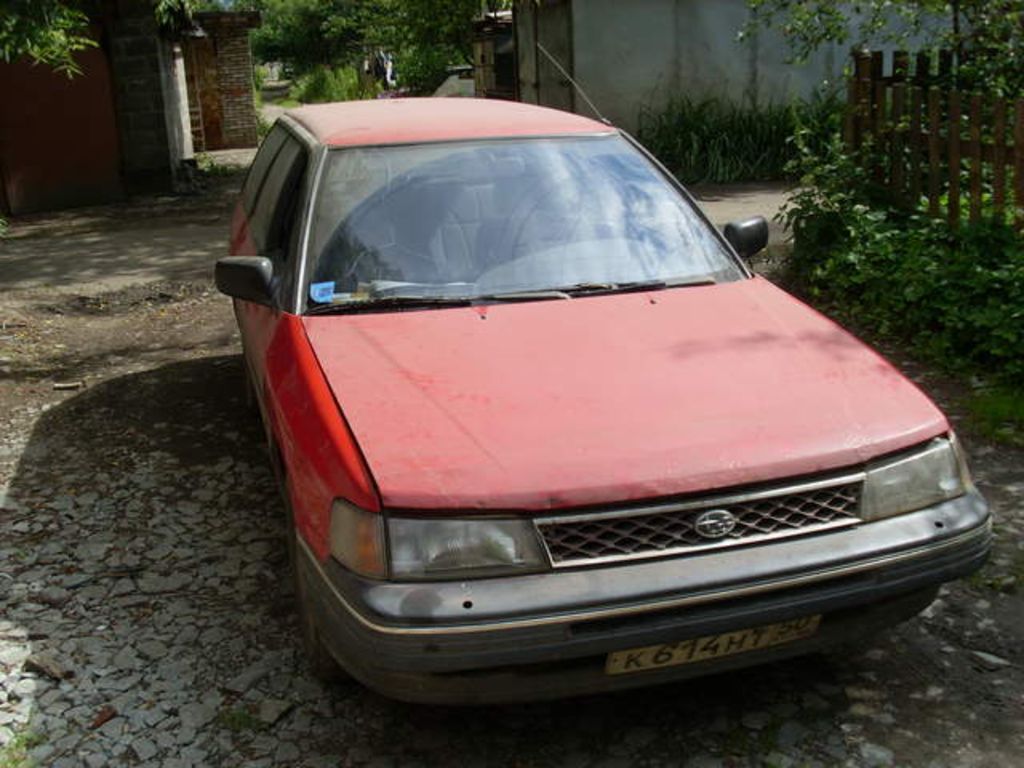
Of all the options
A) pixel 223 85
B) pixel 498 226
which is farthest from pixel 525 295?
pixel 223 85

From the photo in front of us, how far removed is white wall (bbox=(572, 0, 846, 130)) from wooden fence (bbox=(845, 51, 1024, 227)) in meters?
6.76

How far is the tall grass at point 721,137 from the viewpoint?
14367 mm

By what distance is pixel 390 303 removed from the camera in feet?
12.6

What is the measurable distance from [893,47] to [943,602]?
12583 mm

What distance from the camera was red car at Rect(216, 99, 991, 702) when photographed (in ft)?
9.02

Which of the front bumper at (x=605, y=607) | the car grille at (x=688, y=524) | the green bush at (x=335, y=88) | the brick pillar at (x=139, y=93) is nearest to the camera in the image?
the front bumper at (x=605, y=607)

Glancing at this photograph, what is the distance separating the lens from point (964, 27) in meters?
10.2

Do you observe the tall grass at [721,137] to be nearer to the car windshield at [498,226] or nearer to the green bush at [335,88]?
the car windshield at [498,226]

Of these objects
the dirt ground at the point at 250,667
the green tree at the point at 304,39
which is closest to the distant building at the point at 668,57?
the dirt ground at the point at 250,667

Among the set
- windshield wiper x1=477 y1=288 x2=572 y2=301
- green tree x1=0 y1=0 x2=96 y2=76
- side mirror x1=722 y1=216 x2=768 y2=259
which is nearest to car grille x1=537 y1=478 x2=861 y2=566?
windshield wiper x1=477 y1=288 x2=572 y2=301

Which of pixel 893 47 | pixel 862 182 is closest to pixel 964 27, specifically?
pixel 862 182

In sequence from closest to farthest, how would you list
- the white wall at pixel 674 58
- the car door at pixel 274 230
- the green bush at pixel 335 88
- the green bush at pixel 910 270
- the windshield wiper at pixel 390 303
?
1. the windshield wiper at pixel 390 303
2. the car door at pixel 274 230
3. the green bush at pixel 910 270
4. the white wall at pixel 674 58
5. the green bush at pixel 335 88

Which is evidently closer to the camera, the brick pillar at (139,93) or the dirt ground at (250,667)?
the dirt ground at (250,667)

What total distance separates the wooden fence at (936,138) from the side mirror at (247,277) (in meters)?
4.56
